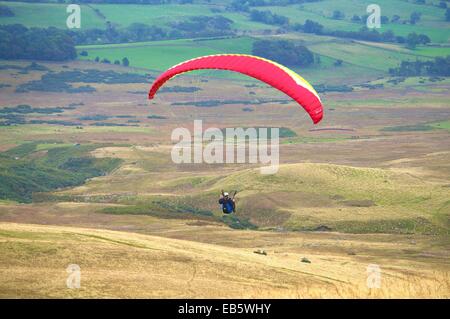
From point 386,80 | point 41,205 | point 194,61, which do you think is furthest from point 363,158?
point 386,80

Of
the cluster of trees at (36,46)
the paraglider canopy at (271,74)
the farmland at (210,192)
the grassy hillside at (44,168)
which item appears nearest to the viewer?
the paraglider canopy at (271,74)

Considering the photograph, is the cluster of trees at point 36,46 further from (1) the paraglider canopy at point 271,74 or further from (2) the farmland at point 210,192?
(1) the paraglider canopy at point 271,74

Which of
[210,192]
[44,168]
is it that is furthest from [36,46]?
[210,192]

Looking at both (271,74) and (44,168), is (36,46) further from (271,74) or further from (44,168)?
(271,74)

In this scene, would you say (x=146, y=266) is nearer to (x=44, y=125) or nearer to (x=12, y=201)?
(x=12, y=201)

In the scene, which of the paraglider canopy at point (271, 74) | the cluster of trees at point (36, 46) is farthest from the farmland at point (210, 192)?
the paraglider canopy at point (271, 74)
